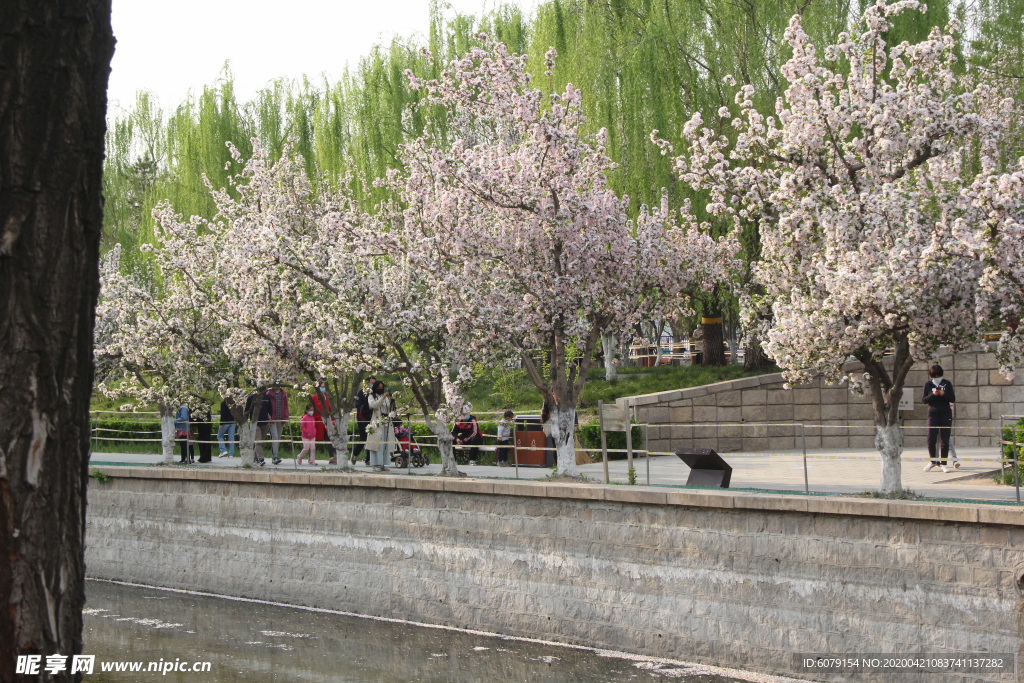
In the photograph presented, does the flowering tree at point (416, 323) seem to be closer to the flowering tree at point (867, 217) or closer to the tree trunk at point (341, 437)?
the tree trunk at point (341, 437)

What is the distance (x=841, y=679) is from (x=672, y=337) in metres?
44.9

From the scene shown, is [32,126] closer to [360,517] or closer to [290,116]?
[360,517]

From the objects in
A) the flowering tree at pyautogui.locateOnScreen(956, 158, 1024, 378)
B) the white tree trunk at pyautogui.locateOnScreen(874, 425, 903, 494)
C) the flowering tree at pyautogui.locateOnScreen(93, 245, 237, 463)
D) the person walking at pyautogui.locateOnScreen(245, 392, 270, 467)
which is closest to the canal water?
the white tree trunk at pyautogui.locateOnScreen(874, 425, 903, 494)

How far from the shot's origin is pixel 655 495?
13.9m

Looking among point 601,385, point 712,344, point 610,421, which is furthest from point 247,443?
point 712,344

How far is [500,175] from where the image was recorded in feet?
55.3

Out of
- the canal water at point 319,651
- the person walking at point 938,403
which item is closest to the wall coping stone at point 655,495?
the canal water at point 319,651

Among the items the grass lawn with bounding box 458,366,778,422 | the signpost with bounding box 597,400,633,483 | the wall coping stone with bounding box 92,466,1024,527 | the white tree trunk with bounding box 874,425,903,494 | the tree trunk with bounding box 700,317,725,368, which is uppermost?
the tree trunk with bounding box 700,317,725,368

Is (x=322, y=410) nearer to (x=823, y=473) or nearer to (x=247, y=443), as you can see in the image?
(x=247, y=443)

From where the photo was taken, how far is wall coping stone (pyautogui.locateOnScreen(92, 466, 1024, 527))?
1145 centimetres

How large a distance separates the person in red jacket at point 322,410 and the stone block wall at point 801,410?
5.71m

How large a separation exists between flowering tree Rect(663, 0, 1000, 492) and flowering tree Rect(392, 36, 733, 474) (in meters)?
2.13

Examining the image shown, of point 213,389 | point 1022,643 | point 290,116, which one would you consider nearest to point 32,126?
point 1022,643

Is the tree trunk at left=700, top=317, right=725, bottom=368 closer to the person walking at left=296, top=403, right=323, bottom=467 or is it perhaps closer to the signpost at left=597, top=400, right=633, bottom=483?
the person walking at left=296, top=403, right=323, bottom=467
